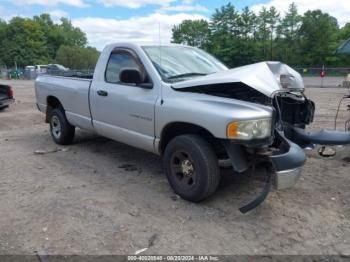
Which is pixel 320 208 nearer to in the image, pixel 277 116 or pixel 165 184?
pixel 277 116

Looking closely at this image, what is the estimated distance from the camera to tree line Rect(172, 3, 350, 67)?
66812 mm

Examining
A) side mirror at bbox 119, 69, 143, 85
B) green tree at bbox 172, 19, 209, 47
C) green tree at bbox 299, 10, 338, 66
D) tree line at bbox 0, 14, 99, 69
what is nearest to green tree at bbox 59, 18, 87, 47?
tree line at bbox 0, 14, 99, 69

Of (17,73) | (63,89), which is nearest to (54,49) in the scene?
(17,73)

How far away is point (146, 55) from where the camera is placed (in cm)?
476

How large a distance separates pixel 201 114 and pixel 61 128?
386 centimetres

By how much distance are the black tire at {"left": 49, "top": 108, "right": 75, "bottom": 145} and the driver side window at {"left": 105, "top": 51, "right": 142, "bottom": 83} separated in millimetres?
1763

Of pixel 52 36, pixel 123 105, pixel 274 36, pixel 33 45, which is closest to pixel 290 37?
pixel 274 36

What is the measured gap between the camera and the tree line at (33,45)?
3401 inches

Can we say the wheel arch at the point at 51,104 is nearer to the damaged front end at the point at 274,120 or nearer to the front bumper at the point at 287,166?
the damaged front end at the point at 274,120

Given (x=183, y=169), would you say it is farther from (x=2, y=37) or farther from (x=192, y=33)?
(x=2, y=37)

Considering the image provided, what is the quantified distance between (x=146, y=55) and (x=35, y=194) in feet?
7.36

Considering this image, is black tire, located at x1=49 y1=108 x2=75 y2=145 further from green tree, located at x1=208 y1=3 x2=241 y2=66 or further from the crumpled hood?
green tree, located at x1=208 y1=3 x2=241 y2=66

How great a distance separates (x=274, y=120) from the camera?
146 inches

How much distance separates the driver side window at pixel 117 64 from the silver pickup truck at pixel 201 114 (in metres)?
0.01
